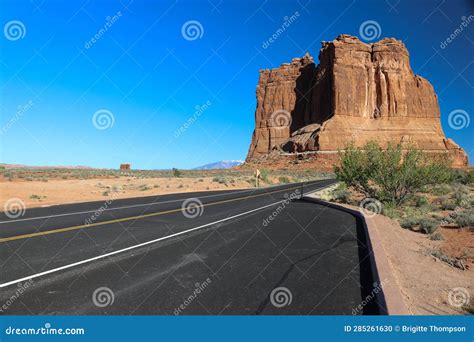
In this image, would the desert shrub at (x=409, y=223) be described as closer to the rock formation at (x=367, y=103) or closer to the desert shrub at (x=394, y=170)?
the desert shrub at (x=394, y=170)

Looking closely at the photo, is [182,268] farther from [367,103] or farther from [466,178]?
[367,103]

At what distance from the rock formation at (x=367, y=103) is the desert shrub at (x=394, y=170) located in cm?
8029

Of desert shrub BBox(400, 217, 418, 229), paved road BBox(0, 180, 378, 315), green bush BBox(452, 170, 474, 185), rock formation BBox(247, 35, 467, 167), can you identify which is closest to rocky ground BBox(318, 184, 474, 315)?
desert shrub BBox(400, 217, 418, 229)

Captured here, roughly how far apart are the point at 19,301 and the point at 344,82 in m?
114

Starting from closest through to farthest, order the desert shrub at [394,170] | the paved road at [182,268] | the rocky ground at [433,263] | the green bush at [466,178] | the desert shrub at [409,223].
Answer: the paved road at [182,268] < the rocky ground at [433,263] < the desert shrub at [409,223] < the desert shrub at [394,170] < the green bush at [466,178]

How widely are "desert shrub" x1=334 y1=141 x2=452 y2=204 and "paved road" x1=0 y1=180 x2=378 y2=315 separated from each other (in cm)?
909

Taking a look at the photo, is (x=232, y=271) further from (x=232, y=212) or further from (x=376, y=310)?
(x=232, y=212)

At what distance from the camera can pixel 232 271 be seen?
6.18 metres

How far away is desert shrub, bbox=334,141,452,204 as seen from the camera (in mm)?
18438

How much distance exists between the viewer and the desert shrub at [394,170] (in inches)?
726

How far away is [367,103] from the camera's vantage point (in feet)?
364

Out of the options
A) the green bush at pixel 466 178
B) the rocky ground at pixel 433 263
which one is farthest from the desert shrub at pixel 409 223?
the green bush at pixel 466 178

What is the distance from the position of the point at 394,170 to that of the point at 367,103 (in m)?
99.3
